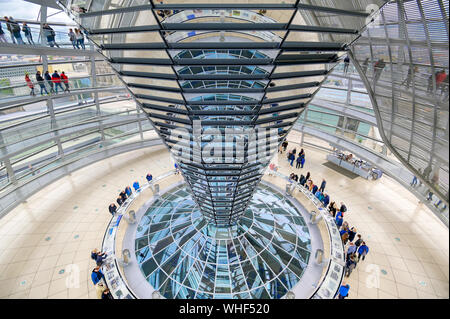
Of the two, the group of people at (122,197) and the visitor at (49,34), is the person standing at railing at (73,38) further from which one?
the group of people at (122,197)

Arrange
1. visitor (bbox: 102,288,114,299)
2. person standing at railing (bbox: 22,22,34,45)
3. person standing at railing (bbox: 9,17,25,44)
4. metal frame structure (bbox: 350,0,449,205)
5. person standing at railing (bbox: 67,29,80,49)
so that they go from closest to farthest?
metal frame structure (bbox: 350,0,449,205) < visitor (bbox: 102,288,114,299) < person standing at railing (bbox: 9,17,25,44) < person standing at railing (bbox: 22,22,34,45) < person standing at railing (bbox: 67,29,80,49)

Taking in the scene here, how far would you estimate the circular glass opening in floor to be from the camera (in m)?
8.38

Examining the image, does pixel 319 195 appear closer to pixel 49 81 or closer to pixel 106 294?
pixel 106 294

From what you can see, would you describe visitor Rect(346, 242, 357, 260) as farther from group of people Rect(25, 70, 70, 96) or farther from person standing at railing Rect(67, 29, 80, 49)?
person standing at railing Rect(67, 29, 80, 49)

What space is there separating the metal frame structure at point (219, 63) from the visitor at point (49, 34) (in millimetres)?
9634

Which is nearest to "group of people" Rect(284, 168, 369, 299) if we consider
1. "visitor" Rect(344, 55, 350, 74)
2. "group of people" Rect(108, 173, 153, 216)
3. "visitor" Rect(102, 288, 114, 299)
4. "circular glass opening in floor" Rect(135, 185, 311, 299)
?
"circular glass opening in floor" Rect(135, 185, 311, 299)

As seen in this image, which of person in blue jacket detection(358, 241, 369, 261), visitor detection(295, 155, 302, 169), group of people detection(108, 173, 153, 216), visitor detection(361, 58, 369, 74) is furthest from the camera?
visitor detection(295, 155, 302, 169)

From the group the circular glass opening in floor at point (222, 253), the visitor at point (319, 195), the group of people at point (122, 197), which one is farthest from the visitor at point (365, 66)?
the group of people at point (122, 197)

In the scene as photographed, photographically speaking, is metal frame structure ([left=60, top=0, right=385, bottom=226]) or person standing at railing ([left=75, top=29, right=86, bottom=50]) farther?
person standing at railing ([left=75, top=29, right=86, bottom=50])

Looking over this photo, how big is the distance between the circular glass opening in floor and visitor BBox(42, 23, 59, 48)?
32.9ft

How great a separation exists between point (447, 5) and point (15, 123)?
57.9 ft

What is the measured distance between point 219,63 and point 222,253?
25.7 ft

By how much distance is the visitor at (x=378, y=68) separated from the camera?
17.0 feet
